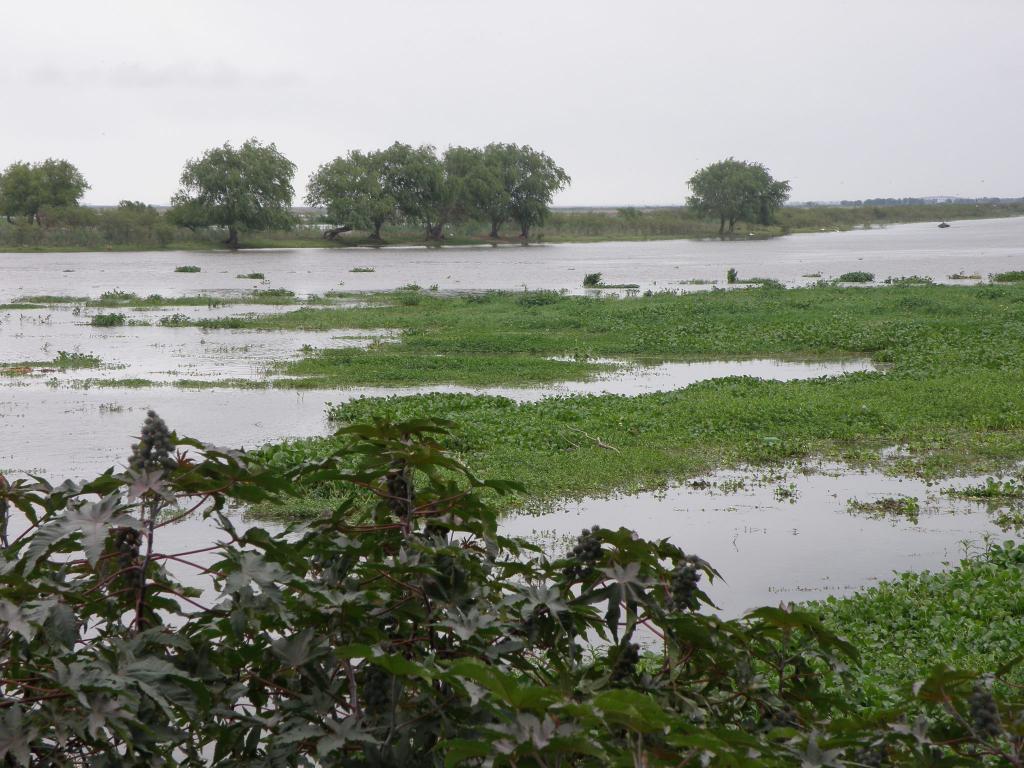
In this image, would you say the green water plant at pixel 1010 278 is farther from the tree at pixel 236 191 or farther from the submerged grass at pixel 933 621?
the tree at pixel 236 191

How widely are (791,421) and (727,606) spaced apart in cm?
630

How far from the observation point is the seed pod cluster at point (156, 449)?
241cm

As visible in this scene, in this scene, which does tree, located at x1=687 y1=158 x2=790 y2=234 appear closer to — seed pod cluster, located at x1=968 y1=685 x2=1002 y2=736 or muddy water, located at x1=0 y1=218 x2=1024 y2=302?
muddy water, located at x1=0 y1=218 x2=1024 y2=302

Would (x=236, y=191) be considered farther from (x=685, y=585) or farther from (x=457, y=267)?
(x=685, y=585)

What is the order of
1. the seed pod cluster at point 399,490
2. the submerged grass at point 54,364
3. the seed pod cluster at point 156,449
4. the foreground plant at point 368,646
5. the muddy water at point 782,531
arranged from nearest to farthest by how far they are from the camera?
the foreground plant at point 368,646, the seed pod cluster at point 156,449, the seed pod cluster at point 399,490, the muddy water at point 782,531, the submerged grass at point 54,364

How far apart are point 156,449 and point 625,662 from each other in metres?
1.22

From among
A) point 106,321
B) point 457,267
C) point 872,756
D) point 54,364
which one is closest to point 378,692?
point 872,756

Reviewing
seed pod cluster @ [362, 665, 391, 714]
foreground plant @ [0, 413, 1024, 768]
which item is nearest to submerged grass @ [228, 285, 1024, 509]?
foreground plant @ [0, 413, 1024, 768]

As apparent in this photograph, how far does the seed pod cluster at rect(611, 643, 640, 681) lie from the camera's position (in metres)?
2.56

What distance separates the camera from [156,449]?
245 centimetres

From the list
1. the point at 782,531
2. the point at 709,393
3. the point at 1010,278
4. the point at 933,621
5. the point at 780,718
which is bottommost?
the point at 782,531

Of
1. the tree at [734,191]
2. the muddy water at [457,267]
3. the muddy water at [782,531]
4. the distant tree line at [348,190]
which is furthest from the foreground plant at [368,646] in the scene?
the tree at [734,191]

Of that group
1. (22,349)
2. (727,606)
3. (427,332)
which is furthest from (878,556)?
(22,349)

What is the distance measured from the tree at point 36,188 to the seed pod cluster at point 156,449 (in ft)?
355
